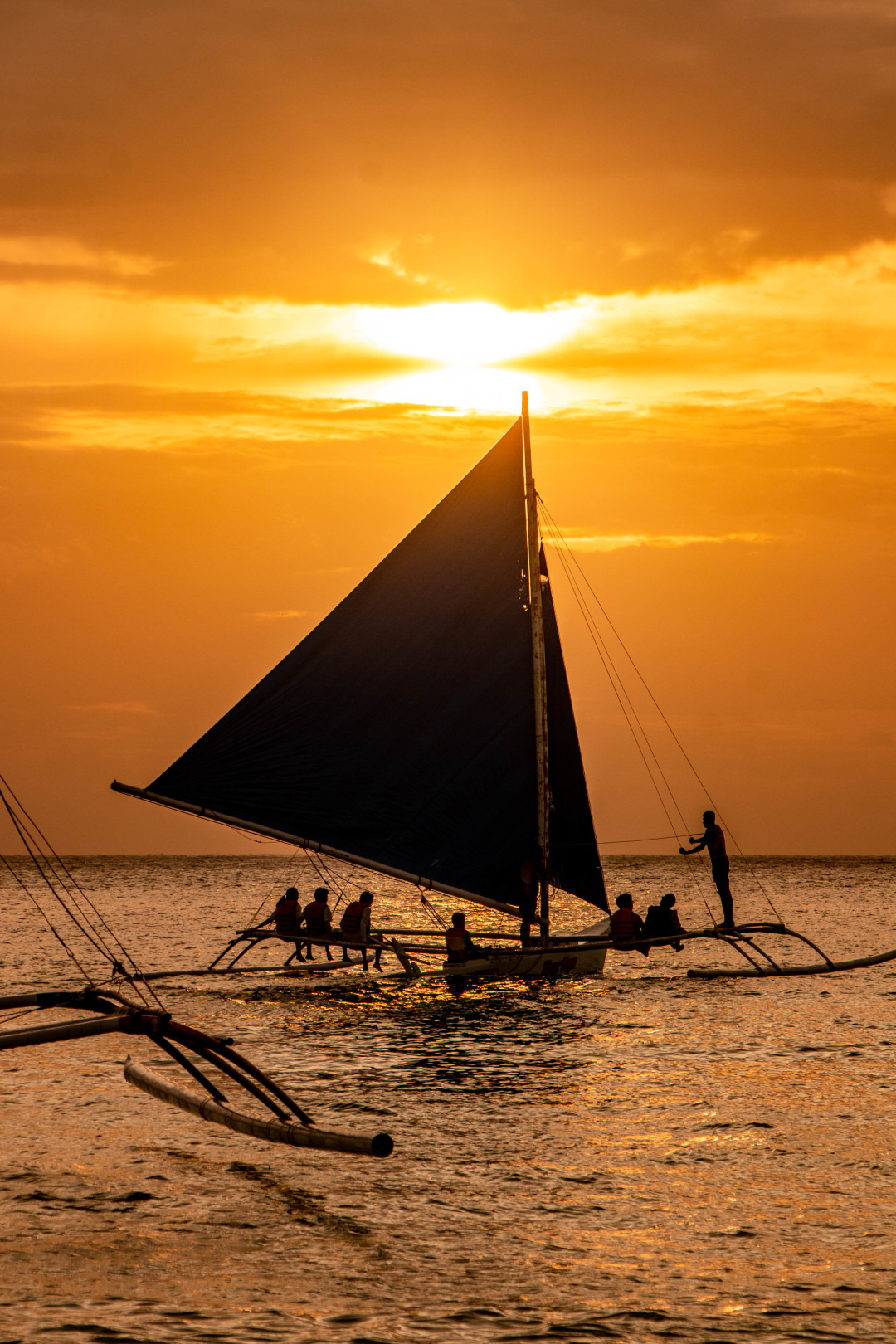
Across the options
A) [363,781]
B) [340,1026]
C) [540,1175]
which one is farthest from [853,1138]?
[363,781]

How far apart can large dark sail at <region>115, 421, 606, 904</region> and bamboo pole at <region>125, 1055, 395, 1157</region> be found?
11670 mm

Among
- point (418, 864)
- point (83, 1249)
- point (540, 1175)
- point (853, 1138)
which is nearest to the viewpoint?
point (83, 1249)

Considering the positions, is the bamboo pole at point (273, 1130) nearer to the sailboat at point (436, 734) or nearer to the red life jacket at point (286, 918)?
the sailboat at point (436, 734)

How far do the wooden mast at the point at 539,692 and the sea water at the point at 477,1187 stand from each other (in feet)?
9.35

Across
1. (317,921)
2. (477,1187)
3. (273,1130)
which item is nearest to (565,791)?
(317,921)

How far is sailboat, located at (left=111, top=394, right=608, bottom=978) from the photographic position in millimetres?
26828

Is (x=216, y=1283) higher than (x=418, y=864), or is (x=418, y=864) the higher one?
(x=418, y=864)

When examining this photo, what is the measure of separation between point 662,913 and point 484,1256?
16.8 m

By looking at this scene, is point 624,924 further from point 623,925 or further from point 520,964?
point 520,964

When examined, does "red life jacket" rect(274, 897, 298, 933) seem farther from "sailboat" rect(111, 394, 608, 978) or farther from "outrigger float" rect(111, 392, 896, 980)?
"sailboat" rect(111, 394, 608, 978)

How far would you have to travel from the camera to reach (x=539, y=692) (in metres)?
27.7

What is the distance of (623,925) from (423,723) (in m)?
5.76

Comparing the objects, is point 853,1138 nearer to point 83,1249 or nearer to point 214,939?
point 83,1249

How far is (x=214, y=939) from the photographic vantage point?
5425 cm
